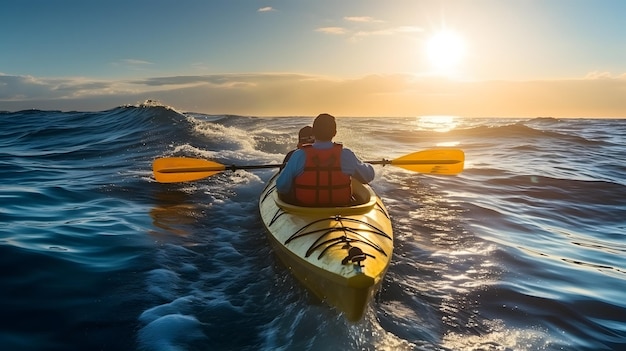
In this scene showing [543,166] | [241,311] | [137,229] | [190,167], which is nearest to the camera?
[241,311]

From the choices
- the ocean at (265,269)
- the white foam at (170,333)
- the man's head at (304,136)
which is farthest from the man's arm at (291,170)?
the man's head at (304,136)

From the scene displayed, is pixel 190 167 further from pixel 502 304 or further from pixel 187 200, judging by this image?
pixel 502 304

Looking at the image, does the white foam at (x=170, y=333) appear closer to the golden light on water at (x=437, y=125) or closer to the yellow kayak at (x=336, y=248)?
the yellow kayak at (x=336, y=248)

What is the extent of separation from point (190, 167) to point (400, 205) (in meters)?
4.18

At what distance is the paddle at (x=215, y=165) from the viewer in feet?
26.1

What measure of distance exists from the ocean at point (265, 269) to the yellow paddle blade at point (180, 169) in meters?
0.54

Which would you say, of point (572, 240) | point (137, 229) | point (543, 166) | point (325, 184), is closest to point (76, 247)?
point (137, 229)

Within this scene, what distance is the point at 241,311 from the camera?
13.9ft

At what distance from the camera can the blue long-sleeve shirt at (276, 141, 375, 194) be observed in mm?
5301

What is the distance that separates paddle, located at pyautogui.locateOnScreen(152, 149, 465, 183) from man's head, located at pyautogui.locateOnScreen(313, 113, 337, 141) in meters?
2.81

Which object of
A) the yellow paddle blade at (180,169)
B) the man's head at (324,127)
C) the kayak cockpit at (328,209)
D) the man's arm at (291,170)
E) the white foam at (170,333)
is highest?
the man's head at (324,127)

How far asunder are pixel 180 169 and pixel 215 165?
0.63 meters

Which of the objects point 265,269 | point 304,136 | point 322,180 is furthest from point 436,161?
point 265,269

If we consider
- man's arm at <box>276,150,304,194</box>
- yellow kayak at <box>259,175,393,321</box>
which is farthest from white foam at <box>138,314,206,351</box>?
man's arm at <box>276,150,304,194</box>
